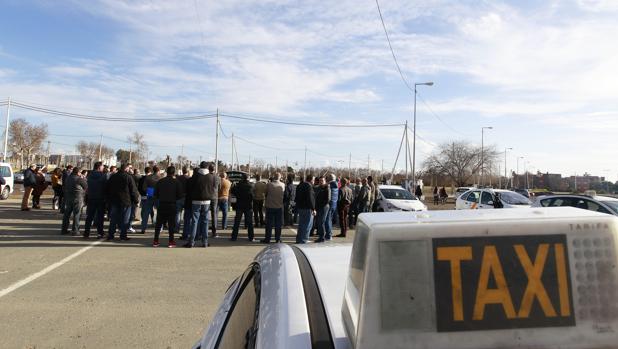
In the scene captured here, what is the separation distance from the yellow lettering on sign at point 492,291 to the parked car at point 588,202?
33.9 feet

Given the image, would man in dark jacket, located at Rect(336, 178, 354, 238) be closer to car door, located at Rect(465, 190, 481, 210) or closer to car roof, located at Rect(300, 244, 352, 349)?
car door, located at Rect(465, 190, 481, 210)

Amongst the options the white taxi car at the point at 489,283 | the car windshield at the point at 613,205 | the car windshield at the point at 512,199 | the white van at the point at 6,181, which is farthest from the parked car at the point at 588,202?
the white van at the point at 6,181

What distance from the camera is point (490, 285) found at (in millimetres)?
1141

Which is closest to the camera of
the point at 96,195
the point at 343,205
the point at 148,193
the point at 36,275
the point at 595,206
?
the point at 36,275

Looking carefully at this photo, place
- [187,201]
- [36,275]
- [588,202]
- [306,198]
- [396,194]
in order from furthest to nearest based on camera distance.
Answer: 1. [396,194]
2. [588,202]
3. [306,198]
4. [187,201]
5. [36,275]

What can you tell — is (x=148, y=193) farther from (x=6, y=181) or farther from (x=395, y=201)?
(x=6, y=181)

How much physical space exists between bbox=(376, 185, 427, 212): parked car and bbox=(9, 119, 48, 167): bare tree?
252ft

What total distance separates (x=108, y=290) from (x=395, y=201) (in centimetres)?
1183

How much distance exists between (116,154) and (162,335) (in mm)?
125828

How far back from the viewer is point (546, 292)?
45.0 inches

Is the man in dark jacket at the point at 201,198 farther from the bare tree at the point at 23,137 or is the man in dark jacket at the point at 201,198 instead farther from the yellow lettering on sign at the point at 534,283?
the bare tree at the point at 23,137

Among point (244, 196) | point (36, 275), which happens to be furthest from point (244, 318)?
point (244, 196)

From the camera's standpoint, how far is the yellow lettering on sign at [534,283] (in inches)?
44.8

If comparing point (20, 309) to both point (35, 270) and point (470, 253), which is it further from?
point (470, 253)
